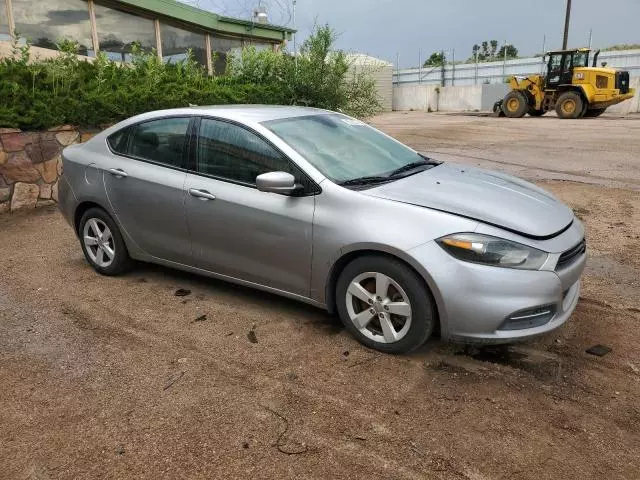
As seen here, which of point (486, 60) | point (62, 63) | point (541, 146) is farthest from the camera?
point (486, 60)

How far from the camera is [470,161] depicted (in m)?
12.0

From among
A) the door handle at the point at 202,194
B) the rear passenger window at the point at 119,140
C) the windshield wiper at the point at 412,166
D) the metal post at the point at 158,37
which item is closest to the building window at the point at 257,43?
the metal post at the point at 158,37

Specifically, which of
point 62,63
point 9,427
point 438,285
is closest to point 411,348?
point 438,285

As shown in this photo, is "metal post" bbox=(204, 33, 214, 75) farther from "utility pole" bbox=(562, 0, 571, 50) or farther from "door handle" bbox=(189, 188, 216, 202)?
"utility pole" bbox=(562, 0, 571, 50)

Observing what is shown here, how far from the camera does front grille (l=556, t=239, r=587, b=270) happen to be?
3.31 meters

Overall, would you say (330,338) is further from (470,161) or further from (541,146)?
(541,146)

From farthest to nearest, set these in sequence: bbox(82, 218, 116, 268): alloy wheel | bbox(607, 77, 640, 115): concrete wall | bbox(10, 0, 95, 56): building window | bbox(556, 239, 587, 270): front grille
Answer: bbox(607, 77, 640, 115): concrete wall, bbox(10, 0, 95, 56): building window, bbox(82, 218, 116, 268): alloy wheel, bbox(556, 239, 587, 270): front grille

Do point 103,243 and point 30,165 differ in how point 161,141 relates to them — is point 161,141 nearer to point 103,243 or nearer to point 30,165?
point 103,243

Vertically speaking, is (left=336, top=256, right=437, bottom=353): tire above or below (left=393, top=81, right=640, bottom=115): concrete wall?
below

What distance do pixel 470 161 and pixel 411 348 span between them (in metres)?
9.30

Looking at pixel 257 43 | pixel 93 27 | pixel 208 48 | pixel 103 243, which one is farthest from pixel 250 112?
pixel 257 43

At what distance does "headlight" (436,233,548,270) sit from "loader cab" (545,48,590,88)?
2311 cm

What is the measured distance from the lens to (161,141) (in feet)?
14.9

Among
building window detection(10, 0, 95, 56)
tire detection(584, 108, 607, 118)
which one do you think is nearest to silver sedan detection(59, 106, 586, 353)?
building window detection(10, 0, 95, 56)
